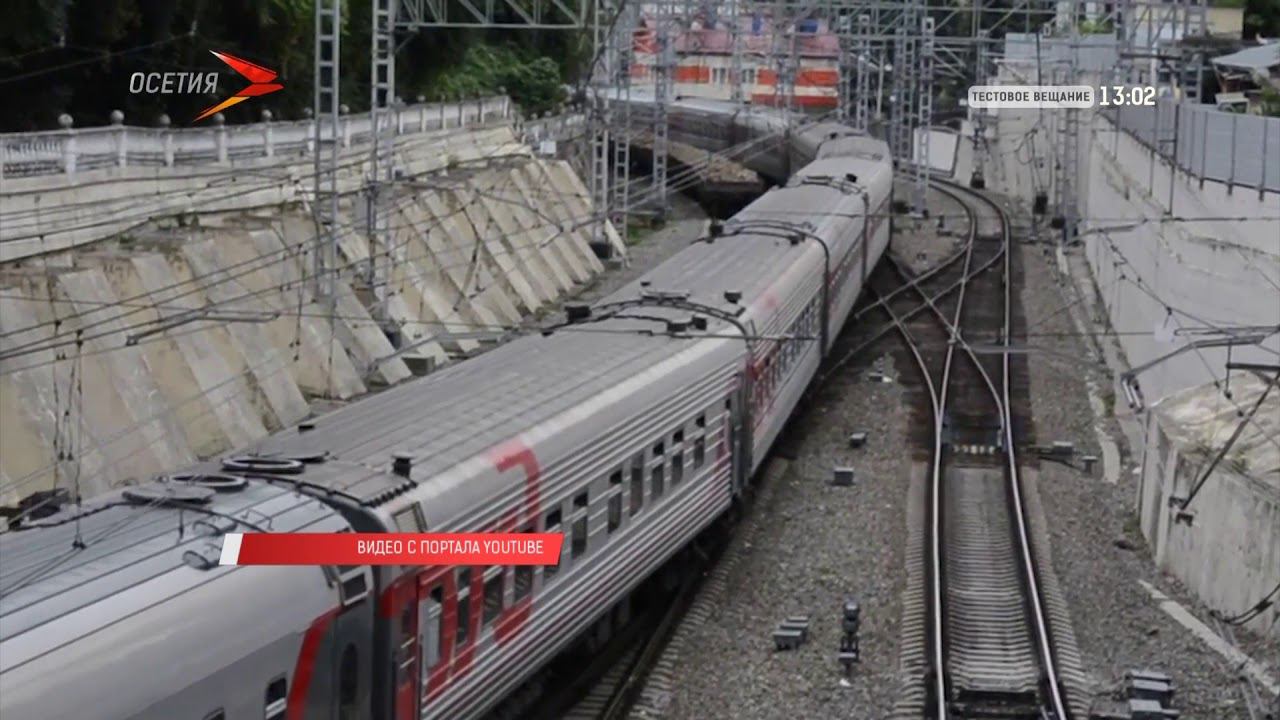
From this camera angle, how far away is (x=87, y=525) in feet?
33.3

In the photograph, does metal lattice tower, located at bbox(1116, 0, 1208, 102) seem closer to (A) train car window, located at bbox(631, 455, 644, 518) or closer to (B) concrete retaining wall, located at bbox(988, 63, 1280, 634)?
(B) concrete retaining wall, located at bbox(988, 63, 1280, 634)

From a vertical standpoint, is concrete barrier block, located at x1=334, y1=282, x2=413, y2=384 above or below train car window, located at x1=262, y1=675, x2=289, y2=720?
below

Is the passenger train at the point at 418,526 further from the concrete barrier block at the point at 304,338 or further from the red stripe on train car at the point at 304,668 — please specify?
the concrete barrier block at the point at 304,338

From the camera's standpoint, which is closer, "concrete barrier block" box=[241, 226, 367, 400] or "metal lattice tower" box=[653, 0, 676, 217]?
"concrete barrier block" box=[241, 226, 367, 400]

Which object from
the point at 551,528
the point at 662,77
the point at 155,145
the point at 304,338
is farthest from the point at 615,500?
the point at 662,77

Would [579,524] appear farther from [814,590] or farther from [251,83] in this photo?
[251,83]

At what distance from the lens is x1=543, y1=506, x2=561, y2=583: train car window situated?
13695 millimetres

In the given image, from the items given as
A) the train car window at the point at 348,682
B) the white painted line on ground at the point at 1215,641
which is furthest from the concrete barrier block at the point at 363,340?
the train car window at the point at 348,682

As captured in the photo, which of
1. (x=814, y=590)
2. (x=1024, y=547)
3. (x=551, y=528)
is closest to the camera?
(x=551, y=528)

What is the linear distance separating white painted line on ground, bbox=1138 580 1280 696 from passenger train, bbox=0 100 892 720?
4073mm

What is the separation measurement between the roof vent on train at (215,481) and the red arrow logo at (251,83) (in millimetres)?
20840

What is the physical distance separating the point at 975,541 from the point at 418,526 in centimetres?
1094

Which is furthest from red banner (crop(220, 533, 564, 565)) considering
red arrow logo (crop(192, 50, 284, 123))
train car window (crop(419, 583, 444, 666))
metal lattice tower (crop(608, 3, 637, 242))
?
metal lattice tower (crop(608, 3, 637, 242))

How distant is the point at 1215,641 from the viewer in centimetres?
1778
